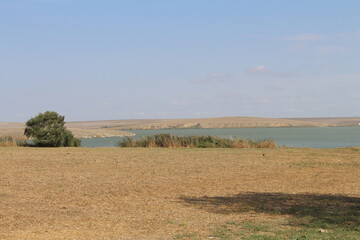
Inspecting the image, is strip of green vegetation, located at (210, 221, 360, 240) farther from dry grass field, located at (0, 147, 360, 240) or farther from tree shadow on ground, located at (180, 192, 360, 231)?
tree shadow on ground, located at (180, 192, 360, 231)

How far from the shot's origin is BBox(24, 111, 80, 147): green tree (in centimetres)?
3503

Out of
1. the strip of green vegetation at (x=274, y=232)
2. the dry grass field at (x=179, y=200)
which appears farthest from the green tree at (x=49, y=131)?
the strip of green vegetation at (x=274, y=232)

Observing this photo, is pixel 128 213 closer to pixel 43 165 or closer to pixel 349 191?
pixel 349 191

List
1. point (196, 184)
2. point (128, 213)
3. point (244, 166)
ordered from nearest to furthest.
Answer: point (128, 213) → point (196, 184) → point (244, 166)

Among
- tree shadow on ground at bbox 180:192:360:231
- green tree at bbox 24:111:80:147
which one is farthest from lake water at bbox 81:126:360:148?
tree shadow on ground at bbox 180:192:360:231

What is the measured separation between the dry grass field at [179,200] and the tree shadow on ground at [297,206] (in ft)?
0.06

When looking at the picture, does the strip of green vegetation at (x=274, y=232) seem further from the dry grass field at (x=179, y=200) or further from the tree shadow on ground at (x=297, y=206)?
the tree shadow on ground at (x=297, y=206)

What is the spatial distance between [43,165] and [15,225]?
11383 millimetres

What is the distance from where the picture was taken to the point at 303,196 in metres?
12.8

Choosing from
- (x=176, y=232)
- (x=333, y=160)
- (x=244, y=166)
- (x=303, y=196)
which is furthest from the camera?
(x=333, y=160)

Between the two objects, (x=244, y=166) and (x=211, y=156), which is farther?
(x=211, y=156)

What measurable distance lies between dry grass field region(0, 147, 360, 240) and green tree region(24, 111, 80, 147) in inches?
546

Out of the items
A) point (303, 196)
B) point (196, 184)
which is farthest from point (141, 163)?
point (303, 196)

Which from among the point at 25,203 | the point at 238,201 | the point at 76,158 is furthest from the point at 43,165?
the point at 238,201
